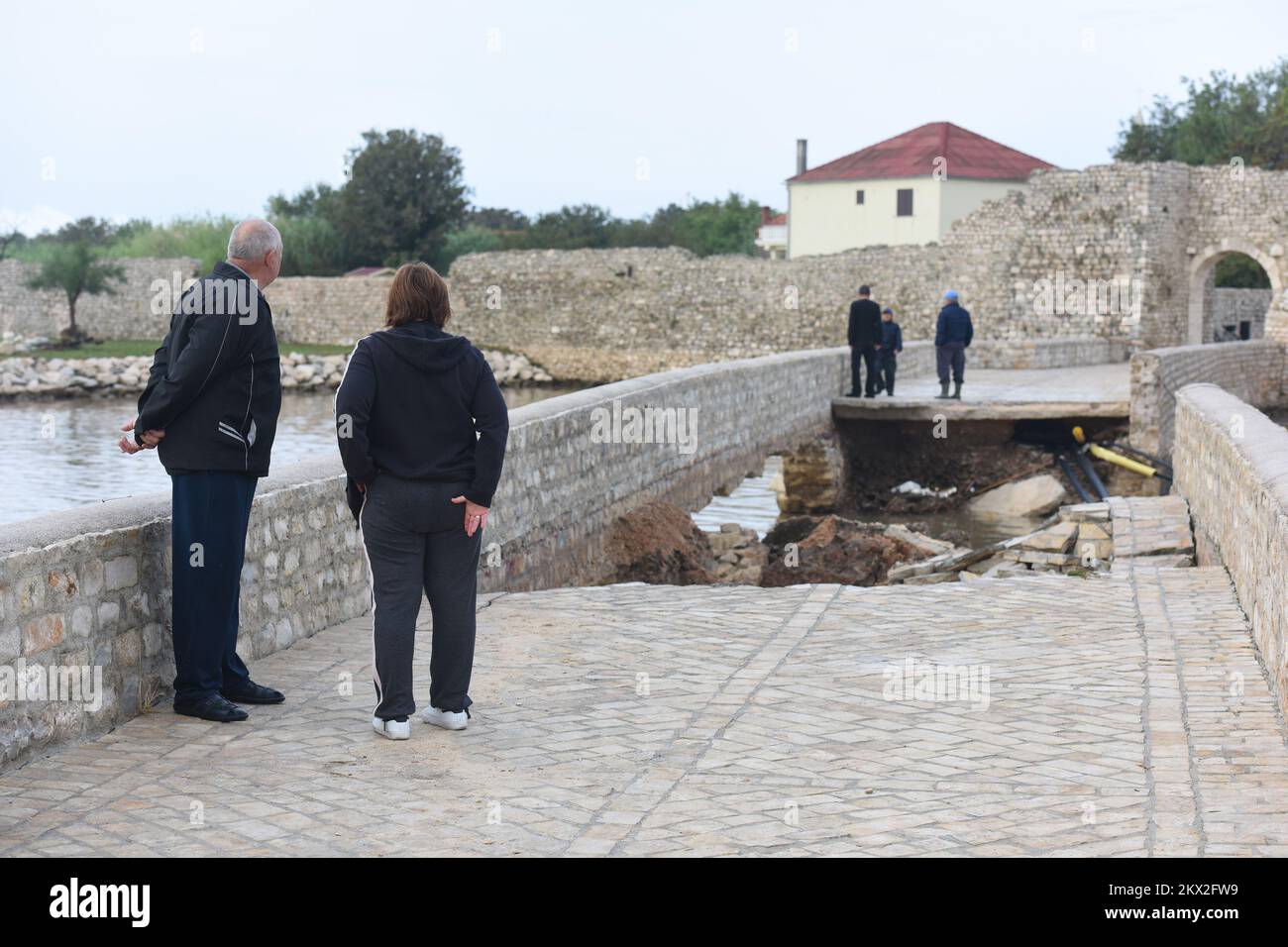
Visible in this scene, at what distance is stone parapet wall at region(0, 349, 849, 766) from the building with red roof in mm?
44707

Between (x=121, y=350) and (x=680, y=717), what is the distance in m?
47.5

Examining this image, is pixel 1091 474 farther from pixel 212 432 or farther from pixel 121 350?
pixel 121 350

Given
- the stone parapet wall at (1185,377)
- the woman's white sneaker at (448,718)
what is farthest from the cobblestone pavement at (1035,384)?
the woman's white sneaker at (448,718)

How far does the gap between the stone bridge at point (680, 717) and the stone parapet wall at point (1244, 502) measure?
5cm

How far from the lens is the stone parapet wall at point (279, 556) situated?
5105 millimetres

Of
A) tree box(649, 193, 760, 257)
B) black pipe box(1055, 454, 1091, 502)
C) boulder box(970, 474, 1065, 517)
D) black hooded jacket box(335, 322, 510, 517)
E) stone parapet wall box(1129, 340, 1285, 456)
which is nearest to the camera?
black hooded jacket box(335, 322, 510, 517)

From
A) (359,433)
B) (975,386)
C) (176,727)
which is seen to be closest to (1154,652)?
(359,433)

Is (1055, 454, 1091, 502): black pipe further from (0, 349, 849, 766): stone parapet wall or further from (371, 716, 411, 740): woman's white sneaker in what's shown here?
(371, 716, 411, 740): woman's white sneaker

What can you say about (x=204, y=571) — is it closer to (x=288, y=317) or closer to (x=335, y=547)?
(x=335, y=547)

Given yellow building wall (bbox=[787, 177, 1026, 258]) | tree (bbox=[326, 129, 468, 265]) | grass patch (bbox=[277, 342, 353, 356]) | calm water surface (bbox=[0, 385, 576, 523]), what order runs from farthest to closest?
tree (bbox=[326, 129, 468, 265]) < yellow building wall (bbox=[787, 177, 1026, 258]) < grass patch (bbox=[277, 342, 353, 356]) < calm water surface (bbox=[0, 385, 576, 523])

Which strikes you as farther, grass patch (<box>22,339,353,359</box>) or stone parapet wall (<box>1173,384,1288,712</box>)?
grass patch (<box>22,339,353,359</box>)

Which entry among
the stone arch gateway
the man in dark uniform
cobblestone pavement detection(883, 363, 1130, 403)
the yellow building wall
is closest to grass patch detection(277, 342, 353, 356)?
the yellow building wall

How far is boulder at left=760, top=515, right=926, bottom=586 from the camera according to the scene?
46.8ft

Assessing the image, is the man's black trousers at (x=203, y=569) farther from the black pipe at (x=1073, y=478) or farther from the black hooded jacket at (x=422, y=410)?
the black pipe at (x=1073, y=478)
